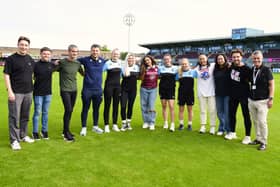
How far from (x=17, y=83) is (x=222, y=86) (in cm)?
389

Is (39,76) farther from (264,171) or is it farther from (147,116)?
(264,171)

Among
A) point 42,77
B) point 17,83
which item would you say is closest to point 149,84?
point 42,77

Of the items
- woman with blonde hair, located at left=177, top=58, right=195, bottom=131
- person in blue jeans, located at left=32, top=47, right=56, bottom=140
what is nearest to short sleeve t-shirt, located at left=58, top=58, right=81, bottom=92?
person in blue jeans, located at left=32, top=47, right=56, bottom=140

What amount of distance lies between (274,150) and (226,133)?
1150 mm

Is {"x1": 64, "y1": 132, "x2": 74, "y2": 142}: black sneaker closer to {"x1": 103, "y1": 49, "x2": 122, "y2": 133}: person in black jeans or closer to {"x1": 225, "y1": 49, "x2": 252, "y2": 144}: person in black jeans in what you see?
{"x1": 103, "y1": 49, "x2": 122, "y2": 133}: person in black jeans

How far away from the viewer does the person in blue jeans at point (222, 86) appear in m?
5.69

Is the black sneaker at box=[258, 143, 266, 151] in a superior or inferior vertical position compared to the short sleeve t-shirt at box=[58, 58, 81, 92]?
inferior

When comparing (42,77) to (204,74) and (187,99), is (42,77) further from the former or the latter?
(204,74)

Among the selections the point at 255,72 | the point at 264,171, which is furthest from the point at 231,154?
the point at 255,72

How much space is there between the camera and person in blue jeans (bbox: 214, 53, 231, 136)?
569 cm

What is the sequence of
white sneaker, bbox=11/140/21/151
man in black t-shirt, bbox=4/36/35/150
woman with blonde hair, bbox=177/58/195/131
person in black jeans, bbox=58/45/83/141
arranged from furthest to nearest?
woman with blonde hair, bbox=177/58/195/131
person in black jeans, bbox=58/45/83/141
white sneaker, bbox=11/140/21/151
man in black t-shirt, bbox=4/36/35/150

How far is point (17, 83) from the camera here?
182 inches

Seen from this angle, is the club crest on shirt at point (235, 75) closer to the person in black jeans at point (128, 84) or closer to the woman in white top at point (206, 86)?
the woman in white top at point (206, 86)

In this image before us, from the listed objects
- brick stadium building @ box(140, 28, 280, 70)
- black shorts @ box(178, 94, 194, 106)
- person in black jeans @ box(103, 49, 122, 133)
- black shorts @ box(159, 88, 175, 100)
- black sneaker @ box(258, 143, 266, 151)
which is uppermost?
brick stadium building @ box(140, 28, 280, 70)
